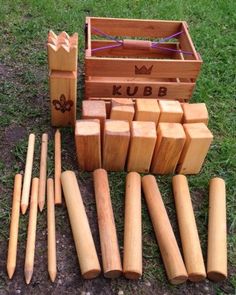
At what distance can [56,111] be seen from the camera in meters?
2.27

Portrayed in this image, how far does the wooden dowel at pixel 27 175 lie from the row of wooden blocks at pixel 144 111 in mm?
391

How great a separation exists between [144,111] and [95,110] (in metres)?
0.27

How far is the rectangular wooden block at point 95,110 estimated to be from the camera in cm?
201

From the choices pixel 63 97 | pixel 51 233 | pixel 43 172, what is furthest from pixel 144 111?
pixel 51 233

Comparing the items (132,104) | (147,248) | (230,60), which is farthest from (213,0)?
(147,248)

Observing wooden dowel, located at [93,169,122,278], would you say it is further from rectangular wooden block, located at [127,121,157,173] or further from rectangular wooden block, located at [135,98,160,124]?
rectangular wooden block, located at [135,98,160,124]

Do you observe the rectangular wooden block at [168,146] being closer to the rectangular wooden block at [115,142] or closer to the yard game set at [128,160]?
the yard game set at [128,160]

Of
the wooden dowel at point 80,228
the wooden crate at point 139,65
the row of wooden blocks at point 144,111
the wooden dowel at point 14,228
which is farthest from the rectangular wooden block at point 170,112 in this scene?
the wooden dowel at point 14,228

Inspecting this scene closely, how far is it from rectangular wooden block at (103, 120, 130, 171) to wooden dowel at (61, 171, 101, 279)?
22 centimetres

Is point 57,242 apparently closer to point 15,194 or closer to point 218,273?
point 15,194

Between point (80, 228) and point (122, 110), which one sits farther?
point (122, 110)

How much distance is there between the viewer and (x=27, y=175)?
6.55 ft

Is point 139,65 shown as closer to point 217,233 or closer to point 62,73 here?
Result: point 62,73

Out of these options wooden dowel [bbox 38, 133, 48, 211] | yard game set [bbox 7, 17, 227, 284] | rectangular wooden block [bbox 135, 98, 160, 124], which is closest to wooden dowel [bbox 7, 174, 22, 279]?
yard game set [bbox 7, 17, 227, 284]
